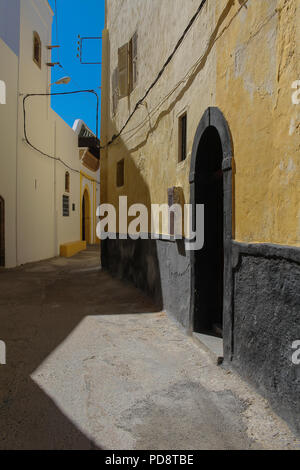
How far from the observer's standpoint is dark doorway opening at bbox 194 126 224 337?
4824 millimetres

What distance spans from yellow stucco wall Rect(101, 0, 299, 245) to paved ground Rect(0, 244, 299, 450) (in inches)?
53.1

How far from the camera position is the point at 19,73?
12180 mm

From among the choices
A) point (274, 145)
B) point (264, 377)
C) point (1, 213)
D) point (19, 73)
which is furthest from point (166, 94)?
point (19, 73)

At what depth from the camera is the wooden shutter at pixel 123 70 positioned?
9.01 meters

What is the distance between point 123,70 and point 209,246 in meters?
6.04

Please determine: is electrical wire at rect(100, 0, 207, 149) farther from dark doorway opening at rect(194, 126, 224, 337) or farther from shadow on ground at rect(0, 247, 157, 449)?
shadow on ground at rect(0, 247, 157, 449)

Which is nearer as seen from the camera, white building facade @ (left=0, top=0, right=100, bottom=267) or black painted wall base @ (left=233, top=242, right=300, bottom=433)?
black painted wall base @ (left=233, top=242, right=300, bottom=433)

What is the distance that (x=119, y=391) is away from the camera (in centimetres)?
328

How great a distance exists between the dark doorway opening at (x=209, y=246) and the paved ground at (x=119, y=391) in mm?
419

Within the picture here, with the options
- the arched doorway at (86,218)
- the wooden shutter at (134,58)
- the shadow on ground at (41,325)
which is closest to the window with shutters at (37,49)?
the wooden shutter at (134,58)

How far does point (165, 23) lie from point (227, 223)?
13.8ft

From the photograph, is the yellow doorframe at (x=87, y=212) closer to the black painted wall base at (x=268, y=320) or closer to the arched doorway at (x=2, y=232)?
the arched doorway at (x=2, y=232)

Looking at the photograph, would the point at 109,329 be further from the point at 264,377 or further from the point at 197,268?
the point at 264,377

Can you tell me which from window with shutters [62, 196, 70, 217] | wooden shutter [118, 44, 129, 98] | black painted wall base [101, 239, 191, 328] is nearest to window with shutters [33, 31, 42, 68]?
window with shutters [62, 196, 70, 217]
